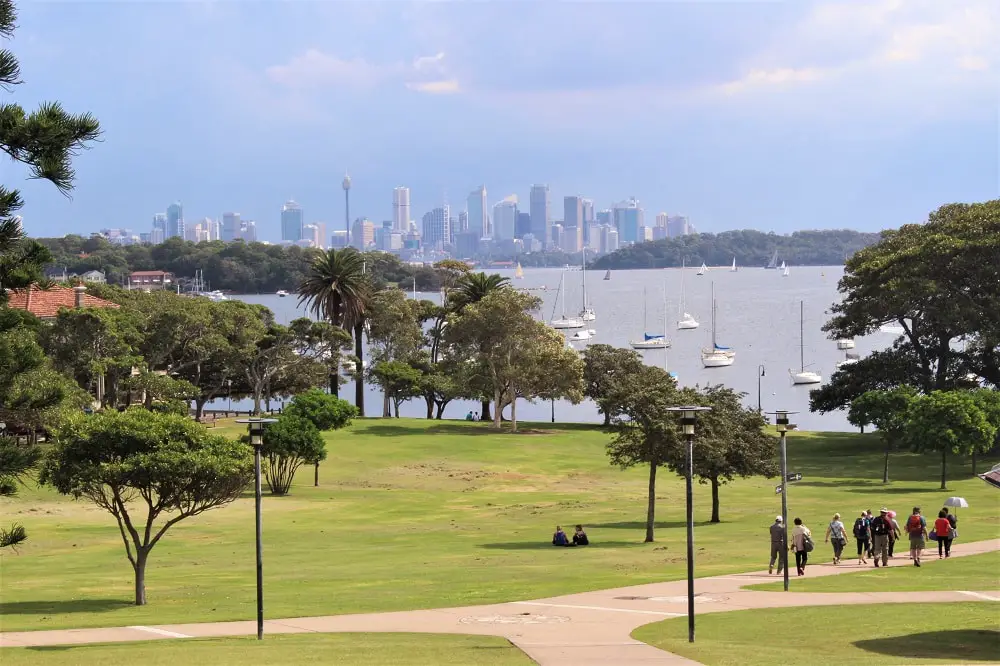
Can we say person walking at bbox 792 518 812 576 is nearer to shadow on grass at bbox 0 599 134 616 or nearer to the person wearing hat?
the person wearing hat

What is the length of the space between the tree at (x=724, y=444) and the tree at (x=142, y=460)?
614 inches

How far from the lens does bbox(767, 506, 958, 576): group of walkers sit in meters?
29.9

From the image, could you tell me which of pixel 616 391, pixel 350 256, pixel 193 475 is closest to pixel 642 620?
pixel 193 475

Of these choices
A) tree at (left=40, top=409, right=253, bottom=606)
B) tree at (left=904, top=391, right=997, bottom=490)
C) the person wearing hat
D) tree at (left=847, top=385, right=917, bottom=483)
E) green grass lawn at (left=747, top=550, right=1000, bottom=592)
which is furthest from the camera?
tree at (left=847, top=385, right=917, bottom=483)

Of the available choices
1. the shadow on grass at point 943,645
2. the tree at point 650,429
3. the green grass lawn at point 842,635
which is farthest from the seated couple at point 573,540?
the shadow on grass at point 943,645

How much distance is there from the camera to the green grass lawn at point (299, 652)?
2012cm

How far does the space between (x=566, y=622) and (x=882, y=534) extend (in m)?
10.8

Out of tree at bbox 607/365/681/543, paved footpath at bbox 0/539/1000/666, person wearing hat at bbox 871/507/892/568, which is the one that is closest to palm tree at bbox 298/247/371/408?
tree at bbox 607/365/681/543

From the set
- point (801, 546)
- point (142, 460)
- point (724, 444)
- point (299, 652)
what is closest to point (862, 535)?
point (801, 546)

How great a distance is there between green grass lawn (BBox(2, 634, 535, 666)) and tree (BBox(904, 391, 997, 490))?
36499 millimetres

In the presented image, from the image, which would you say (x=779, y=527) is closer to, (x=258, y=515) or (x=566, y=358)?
(x=258, y=515)

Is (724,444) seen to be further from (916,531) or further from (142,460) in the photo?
(142,460)

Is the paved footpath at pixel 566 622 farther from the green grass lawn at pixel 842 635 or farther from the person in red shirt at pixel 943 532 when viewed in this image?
the person in red shirt at pixel 943 532

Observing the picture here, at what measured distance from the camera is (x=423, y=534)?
136ft
